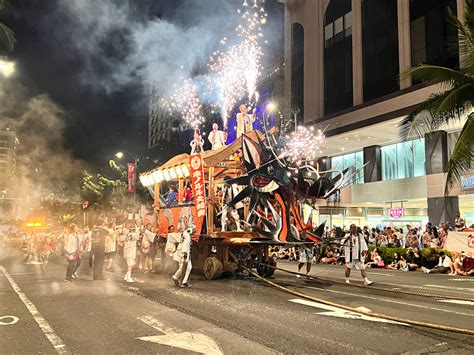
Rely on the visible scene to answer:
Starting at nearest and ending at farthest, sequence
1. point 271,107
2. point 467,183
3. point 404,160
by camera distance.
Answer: point 467,183, point 404,160, point 271,107

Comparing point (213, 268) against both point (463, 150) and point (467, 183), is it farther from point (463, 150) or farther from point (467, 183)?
point (467, 183)

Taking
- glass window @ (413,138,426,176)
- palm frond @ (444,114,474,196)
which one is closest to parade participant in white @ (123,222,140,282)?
palm frond @ (444,114,474,196)

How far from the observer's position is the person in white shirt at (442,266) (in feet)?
53.0

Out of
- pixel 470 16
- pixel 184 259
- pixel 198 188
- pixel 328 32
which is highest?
pixel 328 32

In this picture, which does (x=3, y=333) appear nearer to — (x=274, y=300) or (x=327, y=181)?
(x=274, y=300)

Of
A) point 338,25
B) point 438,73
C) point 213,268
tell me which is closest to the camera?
point 213,268

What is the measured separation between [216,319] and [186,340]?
1.41 m

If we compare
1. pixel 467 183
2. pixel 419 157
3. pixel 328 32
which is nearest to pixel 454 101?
pixel 467 183

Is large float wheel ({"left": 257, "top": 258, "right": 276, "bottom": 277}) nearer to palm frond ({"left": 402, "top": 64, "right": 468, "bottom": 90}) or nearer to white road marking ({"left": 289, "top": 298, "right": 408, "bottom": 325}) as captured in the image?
white road marking ({"left": 289, "top": 298, "right": 408, "bottom": 325})

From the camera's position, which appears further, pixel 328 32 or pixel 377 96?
pixel 328 32

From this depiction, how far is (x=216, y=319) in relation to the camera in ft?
24.0

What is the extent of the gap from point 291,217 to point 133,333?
6735 millimetres

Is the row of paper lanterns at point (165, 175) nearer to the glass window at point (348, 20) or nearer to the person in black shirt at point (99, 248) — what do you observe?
the person in black shirt at point (99, 248)

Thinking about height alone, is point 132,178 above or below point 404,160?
below
